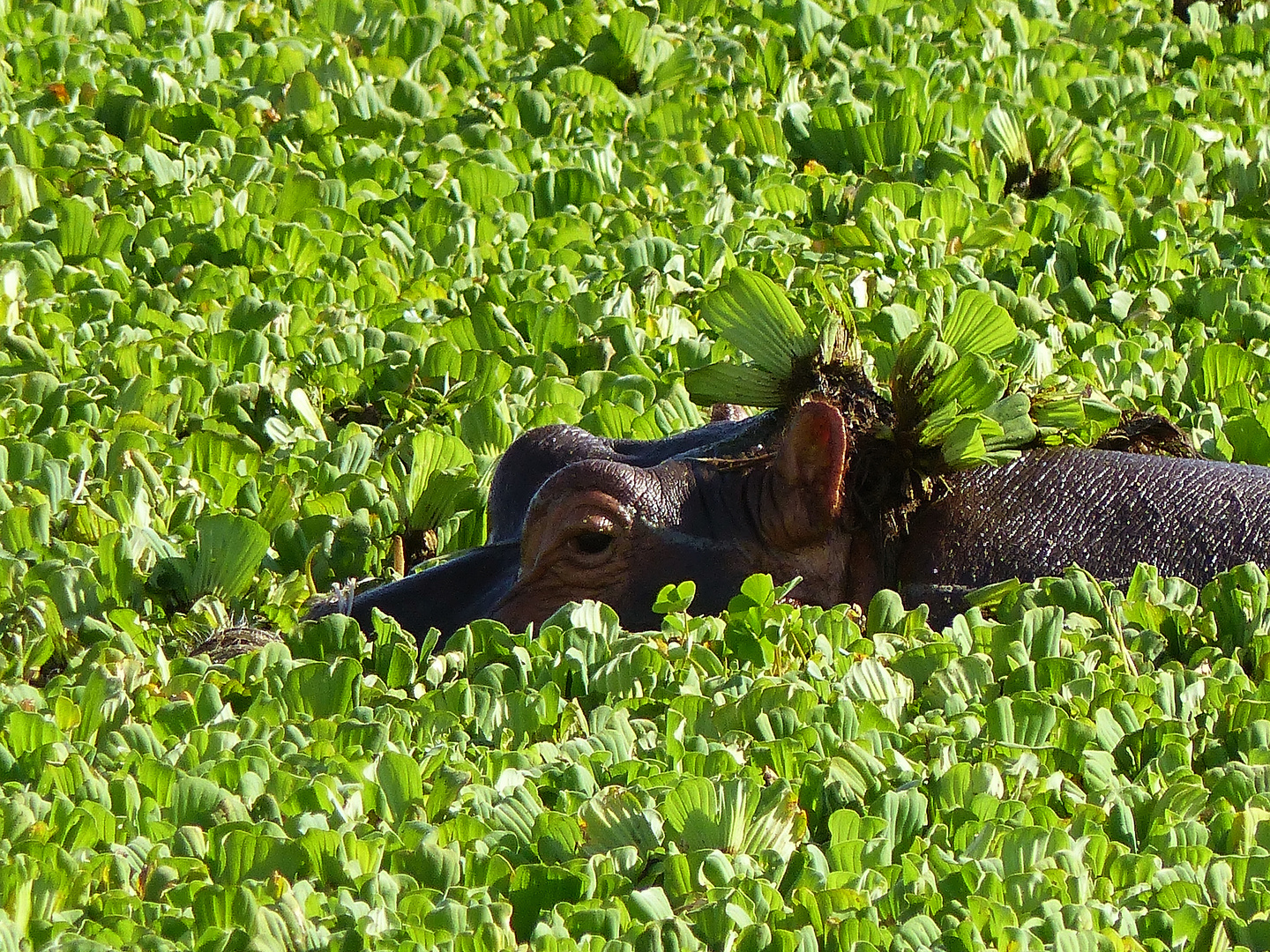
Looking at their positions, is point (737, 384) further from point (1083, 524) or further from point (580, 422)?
point (580, 422)

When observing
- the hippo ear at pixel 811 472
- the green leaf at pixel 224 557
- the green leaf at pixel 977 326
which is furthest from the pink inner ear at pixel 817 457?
the green leaf at pixel 224 557

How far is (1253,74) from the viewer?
748cm

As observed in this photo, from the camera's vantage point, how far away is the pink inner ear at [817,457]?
3.51 m

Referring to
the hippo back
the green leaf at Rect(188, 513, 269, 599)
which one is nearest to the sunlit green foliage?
the green leaf at Rect(188, 513, 269, 599)

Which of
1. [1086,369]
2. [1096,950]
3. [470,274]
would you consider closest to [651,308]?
[470,274]

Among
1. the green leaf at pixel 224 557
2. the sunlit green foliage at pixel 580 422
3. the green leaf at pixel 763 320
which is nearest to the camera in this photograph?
the sunlit green foliage at pixel 580 422

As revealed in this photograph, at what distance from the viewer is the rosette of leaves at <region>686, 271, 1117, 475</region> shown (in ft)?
11.6

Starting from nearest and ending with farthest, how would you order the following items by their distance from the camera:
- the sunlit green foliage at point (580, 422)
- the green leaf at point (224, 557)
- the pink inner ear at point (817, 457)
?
the sunlit green foliage at point (580, 422) → the pink inner ear at point (817, 457) → the green leaf at point (224, 557)

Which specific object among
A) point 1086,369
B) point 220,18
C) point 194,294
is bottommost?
point 1086,369

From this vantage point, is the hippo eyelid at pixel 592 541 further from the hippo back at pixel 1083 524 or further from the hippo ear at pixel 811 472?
the hippo back at pixel 1083 524

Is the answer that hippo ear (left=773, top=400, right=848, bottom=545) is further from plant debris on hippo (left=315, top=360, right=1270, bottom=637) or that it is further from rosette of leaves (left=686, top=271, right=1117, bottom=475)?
rosette of leaves (left=686, top=271, right=1117, bottom=475)

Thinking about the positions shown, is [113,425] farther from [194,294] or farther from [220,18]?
[220,18]

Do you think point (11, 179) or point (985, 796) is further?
point (11, 179)

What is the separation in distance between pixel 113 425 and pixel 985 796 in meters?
2.85
